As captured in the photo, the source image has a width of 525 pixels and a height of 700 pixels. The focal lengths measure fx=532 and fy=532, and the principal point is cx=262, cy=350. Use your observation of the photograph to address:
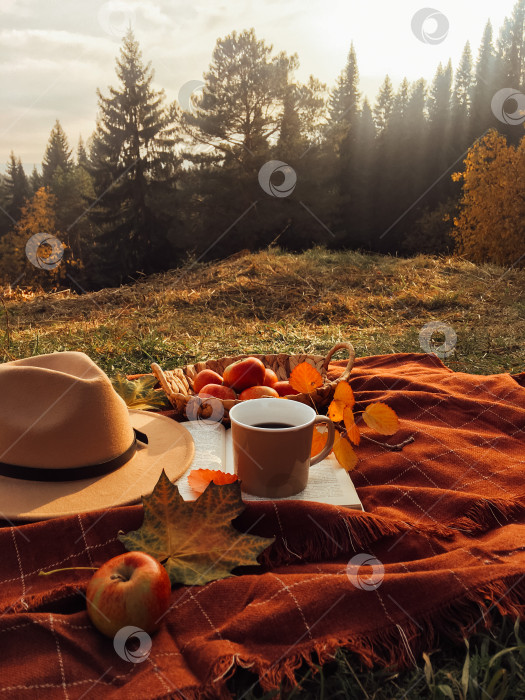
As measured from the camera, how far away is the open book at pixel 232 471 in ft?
4.67

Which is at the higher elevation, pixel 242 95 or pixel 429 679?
pixel 242 95

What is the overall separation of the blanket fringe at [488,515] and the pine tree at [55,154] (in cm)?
Answer: 4026

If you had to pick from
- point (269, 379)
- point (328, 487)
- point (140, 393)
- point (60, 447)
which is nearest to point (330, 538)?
point (328, 487)

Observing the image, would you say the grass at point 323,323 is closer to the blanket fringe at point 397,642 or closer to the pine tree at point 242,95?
the blanket fringe at point 397,642

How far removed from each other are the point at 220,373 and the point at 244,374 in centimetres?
34

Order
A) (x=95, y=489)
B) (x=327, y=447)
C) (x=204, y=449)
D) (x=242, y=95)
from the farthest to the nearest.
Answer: (x=242, y=95), (x=204, y=449), (x=327, y=447), (x=95, y=489)

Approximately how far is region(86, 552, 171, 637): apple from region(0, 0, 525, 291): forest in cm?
1445

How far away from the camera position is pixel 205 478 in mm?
1403

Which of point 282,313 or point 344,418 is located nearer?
point 344,418

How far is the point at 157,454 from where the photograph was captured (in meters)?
1.61

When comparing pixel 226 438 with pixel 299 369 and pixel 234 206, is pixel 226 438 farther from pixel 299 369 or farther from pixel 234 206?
pixel 234 206

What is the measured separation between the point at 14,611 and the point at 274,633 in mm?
522

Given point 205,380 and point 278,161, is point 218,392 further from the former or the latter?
point 278,161

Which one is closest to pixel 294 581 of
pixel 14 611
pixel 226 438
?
pixel 14 611
